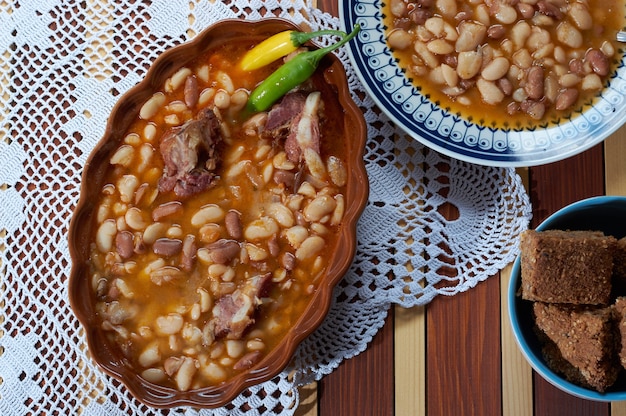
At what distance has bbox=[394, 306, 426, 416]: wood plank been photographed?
6.75 ft

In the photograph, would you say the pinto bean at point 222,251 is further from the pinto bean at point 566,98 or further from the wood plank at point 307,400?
the pinto bean at point 566,98

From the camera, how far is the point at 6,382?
2.05 metres

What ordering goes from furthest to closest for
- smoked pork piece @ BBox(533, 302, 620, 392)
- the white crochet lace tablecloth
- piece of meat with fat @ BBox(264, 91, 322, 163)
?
1. the white crochet lace tablecloth
2. piece of meat with fat @ BBox(264, 91, 322, 163)
3. smoked pork piece @ BBox(533, 302, 620, 392)

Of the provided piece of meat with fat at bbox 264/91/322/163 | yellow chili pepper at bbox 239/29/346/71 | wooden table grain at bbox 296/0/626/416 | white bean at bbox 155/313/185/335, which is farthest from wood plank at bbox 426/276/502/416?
yellow chili pepper at bbox 239/29/346/71

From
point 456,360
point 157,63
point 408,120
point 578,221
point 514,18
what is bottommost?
point 456,360

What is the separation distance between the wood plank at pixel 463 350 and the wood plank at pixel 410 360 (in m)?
0.02

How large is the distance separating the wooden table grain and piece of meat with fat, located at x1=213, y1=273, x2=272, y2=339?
340 mm

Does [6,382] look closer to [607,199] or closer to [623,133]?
[607,199]

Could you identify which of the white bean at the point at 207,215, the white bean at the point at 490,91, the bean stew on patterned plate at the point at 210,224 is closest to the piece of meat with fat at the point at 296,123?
the bean stew on patterned plate at the point at 210,224

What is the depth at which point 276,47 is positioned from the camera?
6.13 feet

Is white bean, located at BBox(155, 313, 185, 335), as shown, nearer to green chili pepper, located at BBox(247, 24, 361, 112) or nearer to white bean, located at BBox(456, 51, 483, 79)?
green chili pepper, located at BBox(247, 24, 361, 112)

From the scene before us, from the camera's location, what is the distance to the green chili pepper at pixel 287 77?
185cm

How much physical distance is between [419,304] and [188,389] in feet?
2.19

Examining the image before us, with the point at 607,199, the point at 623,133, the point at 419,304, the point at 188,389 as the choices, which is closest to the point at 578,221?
the point at 607,199
